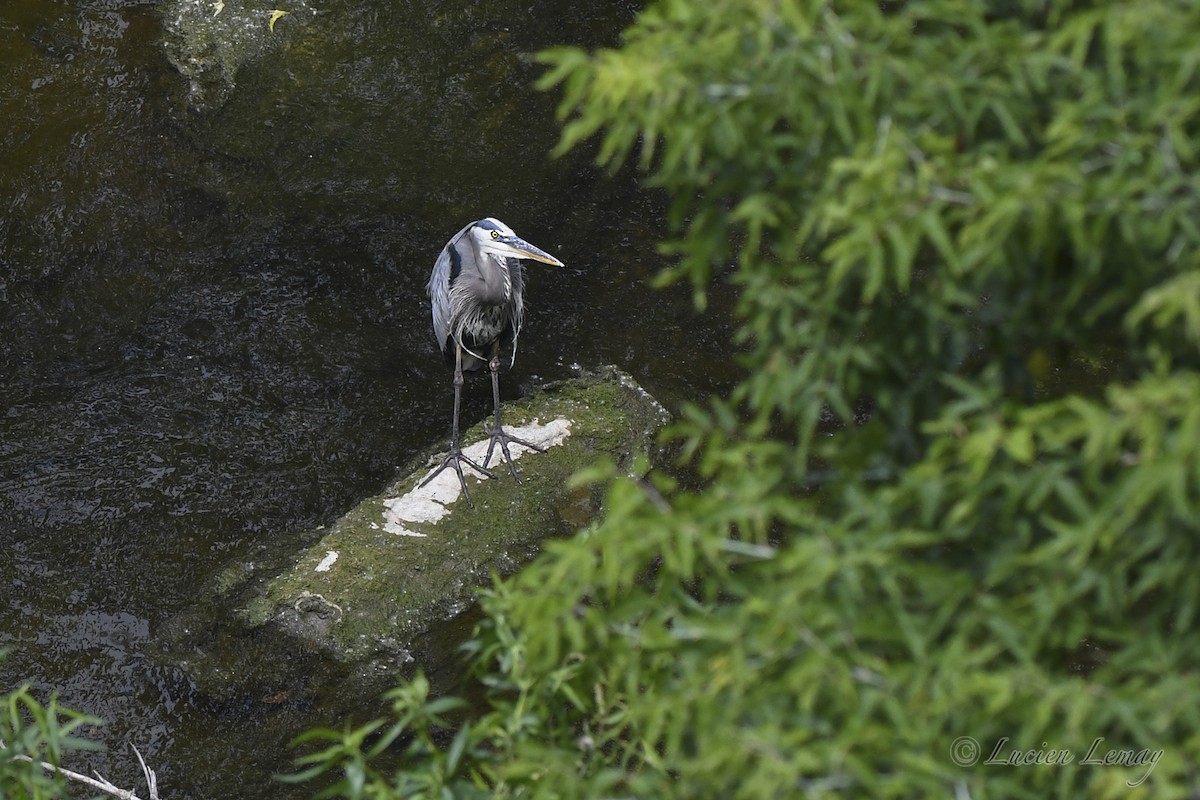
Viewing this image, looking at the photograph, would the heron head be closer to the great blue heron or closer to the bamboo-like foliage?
the great blue heron

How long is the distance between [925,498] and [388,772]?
2980 mm

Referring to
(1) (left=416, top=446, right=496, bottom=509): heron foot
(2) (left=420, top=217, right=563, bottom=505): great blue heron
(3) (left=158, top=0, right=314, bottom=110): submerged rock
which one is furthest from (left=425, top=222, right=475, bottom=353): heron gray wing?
(3) (left=158, top=0, right=314, bottom=110): submerged rock

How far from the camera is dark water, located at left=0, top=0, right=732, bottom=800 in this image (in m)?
4.79

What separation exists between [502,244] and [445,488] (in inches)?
47.7

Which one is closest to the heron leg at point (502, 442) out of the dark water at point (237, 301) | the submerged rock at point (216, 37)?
the dark water at point (237, 301)

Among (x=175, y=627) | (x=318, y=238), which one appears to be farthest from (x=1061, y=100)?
(x=318, y=238)

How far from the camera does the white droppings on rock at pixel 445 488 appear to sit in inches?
195

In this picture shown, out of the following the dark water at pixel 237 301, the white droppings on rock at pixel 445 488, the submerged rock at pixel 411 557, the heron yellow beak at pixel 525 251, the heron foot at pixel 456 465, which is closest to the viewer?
the submerged rock at pixel 411 557

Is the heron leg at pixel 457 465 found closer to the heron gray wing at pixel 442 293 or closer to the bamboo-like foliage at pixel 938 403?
the heron gray wing at pixel 442 293

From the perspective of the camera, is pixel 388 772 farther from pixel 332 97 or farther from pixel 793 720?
pixel 332 97

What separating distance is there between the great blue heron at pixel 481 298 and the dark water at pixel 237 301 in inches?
13.2

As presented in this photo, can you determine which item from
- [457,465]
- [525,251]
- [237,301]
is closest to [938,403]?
[457,465]

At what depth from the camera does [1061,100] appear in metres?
1.76

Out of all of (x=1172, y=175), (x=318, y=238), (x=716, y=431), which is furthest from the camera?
(x=318, y=238)
